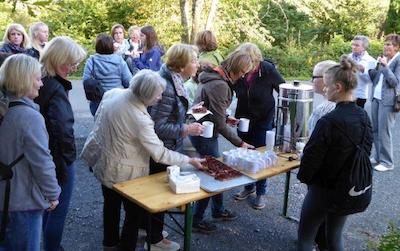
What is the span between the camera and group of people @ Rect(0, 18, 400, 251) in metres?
2.31

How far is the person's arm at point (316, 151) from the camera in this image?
2611 millimetres

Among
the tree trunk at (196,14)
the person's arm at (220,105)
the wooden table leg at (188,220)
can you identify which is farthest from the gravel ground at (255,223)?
the tree trunk at (196,14)

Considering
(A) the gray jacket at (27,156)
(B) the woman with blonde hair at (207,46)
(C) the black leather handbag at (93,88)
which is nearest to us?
(A) the gray jacket at (27,156)

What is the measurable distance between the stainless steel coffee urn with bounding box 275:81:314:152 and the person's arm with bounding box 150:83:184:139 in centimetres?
96

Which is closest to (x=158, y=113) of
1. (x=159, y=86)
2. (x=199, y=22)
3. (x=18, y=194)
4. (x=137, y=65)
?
(x=159, y=86)

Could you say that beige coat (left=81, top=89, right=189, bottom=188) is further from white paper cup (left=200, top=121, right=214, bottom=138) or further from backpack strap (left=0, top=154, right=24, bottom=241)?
backpack strap (left=0, top=154, right=24, bottom=241)

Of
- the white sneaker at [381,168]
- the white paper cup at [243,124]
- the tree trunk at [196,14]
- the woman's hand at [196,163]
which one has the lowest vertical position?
the white sneaker at [381,168]

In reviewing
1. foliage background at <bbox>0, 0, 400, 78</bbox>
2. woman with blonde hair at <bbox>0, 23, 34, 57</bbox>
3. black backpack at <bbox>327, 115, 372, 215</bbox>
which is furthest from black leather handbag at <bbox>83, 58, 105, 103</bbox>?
foliage background at <bbox>0, 0, 400, 78</bbox>

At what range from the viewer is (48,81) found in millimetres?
2709

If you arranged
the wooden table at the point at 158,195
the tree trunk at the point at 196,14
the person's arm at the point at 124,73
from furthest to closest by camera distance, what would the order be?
the tree trunk at the point at 196,14 < the person's arm at the point at 124,73 < the wooden table at the point at 158,195

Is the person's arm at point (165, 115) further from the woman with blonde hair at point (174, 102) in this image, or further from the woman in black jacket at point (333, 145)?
the woman in black jacket at point (333, 145)

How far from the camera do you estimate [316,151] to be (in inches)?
104

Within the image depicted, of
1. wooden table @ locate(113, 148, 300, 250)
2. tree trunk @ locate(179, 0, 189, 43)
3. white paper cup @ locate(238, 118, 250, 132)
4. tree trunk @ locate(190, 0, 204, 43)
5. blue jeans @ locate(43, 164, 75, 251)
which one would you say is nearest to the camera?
wooden table @ locate(113, 148, 300, 250)

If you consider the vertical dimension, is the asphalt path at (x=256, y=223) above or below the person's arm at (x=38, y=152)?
below
